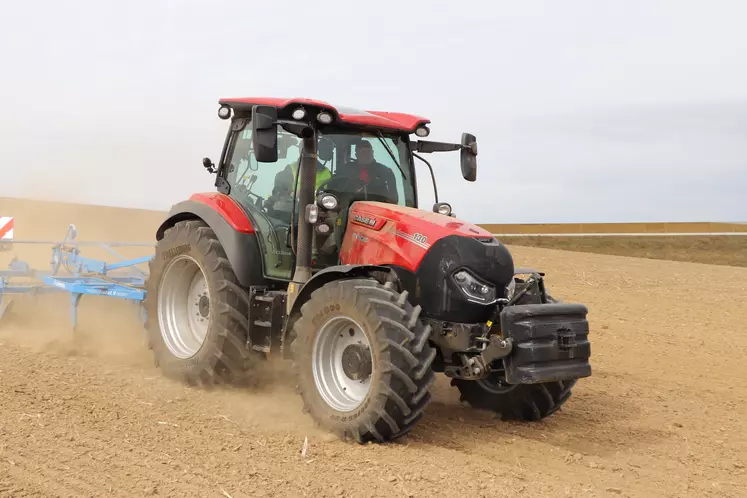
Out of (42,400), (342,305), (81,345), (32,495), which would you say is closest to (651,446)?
(342,305)

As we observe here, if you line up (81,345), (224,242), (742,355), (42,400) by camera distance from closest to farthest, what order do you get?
1. (42,400)
2. (224,242)
3. (81,345)
4. (742,355)

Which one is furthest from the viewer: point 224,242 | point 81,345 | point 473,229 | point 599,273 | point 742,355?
point 599,273

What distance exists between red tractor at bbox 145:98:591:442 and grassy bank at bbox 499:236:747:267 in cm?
1800

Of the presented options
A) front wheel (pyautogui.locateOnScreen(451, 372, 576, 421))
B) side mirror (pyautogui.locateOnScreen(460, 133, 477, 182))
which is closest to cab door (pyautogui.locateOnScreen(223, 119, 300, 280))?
side mirror (pyautogui.locateOnScreen(460, 133, 477, 182))

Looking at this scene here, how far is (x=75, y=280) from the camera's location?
909 cm

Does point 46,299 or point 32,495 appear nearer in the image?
point 32,495

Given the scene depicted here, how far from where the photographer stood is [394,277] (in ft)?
18.3

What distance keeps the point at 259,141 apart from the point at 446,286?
61.4 inches

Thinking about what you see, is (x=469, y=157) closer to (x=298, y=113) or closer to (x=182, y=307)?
(x=298, y=113)

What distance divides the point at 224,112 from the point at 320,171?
50.3 inches

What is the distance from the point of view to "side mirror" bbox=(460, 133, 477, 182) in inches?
267

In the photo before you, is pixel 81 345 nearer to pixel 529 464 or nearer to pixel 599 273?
pixel 529 464

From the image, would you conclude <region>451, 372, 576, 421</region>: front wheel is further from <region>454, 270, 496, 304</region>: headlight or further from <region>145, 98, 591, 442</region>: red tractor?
<region>454, 270, 496, 304</region>: headlight

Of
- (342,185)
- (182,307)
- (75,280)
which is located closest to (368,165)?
(342,185)
